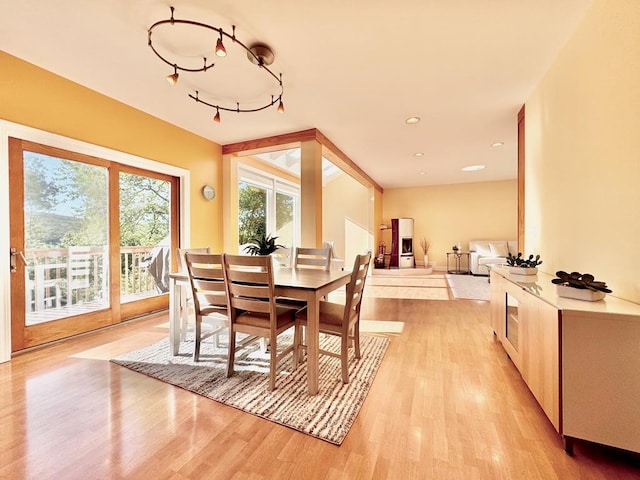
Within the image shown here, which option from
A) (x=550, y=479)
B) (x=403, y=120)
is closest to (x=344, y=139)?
(x=403, y=120)

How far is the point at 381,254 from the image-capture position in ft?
28.7

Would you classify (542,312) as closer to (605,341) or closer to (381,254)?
(605,341)

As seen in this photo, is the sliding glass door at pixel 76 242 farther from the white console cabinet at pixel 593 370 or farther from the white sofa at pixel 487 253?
the white sofa at pixel 487 253

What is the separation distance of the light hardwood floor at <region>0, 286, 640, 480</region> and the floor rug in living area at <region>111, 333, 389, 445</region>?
70 millimetres

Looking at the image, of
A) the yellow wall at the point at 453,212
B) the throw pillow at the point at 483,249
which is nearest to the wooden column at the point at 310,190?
the yellow wall at the point at 453,212

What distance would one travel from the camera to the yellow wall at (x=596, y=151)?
1509 millimetres

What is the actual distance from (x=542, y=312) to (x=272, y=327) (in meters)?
1.59

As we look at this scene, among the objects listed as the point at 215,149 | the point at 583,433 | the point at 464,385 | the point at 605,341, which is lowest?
the point at 464,385

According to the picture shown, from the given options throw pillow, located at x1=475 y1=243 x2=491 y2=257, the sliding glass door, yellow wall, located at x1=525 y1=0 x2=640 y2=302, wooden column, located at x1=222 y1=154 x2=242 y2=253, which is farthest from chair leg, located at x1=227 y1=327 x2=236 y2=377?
throw pillow, located at x1=475 y1=243 x2=491 y2=257

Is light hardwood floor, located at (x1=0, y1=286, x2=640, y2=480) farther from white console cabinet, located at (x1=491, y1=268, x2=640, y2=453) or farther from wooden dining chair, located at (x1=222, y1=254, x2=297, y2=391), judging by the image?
wooden dining chair, located at (x1=222, y1=254, x2=297, y2=391)

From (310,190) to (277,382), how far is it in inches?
105

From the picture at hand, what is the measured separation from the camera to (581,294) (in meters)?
1.47

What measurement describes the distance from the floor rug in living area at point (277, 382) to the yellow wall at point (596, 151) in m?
1.65

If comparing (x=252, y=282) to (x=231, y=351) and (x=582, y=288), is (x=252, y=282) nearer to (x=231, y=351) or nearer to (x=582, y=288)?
(x=231, y=351)
